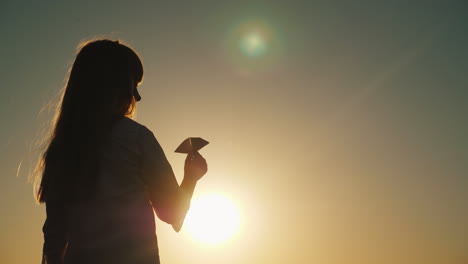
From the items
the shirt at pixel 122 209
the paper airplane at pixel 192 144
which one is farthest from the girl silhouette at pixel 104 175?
the paper airplane at pixel 192 144

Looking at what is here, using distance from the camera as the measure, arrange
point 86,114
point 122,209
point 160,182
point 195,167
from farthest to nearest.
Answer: point 195,167
point 86,114
point 160,182
point 122,209

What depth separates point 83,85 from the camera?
11.3ft

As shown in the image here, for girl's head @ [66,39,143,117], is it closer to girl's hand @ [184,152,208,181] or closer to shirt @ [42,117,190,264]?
shirt @ [42,117,190,264]

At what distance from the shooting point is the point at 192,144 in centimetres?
373

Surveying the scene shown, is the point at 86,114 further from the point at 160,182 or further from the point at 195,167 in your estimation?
the point at 195,167

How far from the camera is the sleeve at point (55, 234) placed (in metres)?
3.04

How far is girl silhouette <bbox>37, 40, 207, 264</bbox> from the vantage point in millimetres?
2926

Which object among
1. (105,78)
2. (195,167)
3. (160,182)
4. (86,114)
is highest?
(105,78)

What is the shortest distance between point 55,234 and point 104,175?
534 millimetres

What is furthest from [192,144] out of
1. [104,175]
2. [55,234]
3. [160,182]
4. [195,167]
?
[55,234]

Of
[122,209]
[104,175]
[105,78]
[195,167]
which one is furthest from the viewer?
[195,167]

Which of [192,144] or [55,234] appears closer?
[55,234]

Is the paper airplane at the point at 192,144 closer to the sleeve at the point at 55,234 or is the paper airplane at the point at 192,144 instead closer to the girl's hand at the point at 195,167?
the girl's hand at the point at 195,167

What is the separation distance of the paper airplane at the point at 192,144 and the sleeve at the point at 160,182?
493 millimetres
